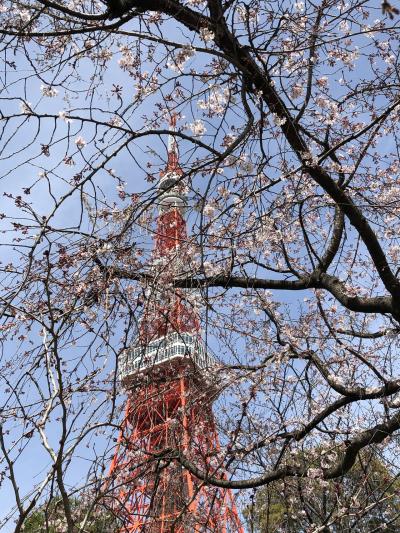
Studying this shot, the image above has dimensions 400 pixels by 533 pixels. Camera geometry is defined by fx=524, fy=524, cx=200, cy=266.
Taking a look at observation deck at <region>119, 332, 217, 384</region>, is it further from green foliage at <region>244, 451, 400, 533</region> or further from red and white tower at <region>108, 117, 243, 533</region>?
green foliage at <region>244, 451, 400, 533</region>

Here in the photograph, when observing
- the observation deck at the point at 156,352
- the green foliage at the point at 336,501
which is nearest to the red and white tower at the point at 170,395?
the observation deck at the point at 156,352

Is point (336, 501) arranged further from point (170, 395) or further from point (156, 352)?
point (156, 352)

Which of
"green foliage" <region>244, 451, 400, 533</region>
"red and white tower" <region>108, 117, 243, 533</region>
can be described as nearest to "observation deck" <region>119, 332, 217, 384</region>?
"red and white tower" <region>108, 117, 243, 533</region>

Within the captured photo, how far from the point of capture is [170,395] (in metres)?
3.50

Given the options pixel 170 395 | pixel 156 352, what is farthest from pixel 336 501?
pixel 156 352

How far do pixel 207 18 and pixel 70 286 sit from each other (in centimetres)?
127

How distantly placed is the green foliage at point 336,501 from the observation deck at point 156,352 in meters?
0.82

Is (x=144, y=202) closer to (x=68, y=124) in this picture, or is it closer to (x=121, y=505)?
(x=68, y=124)

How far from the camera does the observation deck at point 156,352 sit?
2109 millimetres

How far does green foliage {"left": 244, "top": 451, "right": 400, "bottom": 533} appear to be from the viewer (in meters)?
2.79

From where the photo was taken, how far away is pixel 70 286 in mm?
2305

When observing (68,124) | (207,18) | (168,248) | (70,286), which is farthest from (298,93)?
(70,286)

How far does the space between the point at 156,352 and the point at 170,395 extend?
4.67 ft

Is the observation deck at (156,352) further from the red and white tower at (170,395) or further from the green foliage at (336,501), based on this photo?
the green foliage at (336,501)
